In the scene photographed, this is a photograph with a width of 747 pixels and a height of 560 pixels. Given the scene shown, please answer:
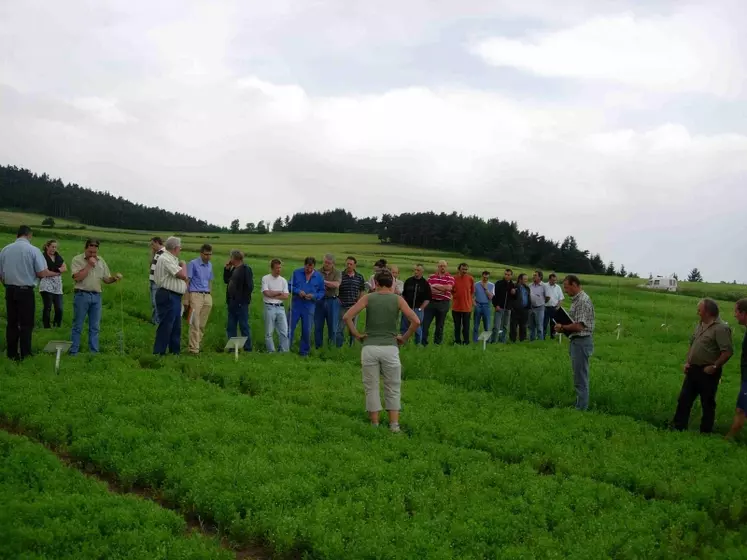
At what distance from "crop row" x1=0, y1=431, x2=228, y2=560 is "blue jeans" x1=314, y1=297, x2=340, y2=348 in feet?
36.6

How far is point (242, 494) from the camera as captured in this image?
26.2ft

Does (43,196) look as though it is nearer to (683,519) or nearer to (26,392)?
(26,392)

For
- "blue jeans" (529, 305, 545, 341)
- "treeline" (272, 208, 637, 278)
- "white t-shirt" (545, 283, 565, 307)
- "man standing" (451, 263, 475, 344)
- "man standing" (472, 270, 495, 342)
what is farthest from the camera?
"treeline" (272, 208, 637, 278)

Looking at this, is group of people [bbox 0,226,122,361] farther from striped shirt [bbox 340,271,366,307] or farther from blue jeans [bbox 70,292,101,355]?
striped shirt [bbox 340,271,366,307]

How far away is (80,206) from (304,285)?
9798 centimetres

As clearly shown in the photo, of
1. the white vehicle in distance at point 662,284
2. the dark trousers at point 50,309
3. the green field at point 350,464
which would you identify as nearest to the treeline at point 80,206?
the white vehicle in distance at point 662,284

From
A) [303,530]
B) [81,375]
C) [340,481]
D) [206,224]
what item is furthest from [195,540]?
[206,224]

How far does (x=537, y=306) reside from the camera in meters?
24.1

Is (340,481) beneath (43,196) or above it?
beneath

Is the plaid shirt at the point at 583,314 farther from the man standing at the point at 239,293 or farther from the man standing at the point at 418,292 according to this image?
the man standing at the point at 239,293

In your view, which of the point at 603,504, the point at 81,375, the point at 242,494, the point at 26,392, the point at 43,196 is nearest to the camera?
the point at 242,494

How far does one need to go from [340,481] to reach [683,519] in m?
4.10

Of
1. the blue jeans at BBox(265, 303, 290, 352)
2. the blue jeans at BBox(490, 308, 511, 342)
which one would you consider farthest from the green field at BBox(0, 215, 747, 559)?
the blue jeans at BBox(490, 308, 511, 342)

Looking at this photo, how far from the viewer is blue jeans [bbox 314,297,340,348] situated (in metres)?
19.2
